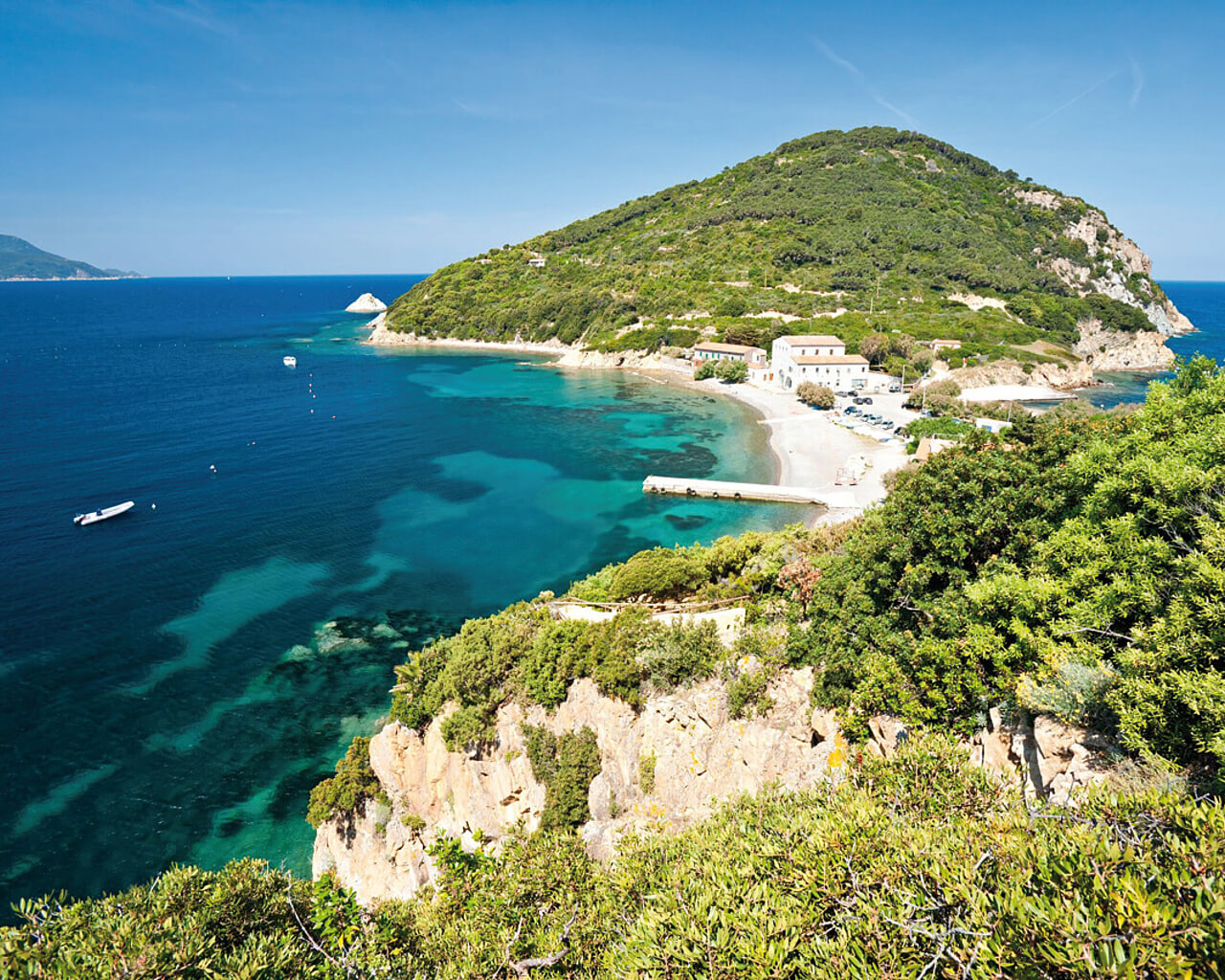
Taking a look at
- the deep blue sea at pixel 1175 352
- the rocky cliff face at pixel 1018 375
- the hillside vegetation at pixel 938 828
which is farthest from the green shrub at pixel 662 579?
the rocky cliff face at pixel 1018 375

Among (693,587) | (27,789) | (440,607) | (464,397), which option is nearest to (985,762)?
(693,587)

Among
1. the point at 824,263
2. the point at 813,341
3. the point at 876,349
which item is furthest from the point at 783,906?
the point at 824,263

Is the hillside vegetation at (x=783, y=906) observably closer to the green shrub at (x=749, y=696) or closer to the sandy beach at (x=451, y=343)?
the green shrub at (x=749, y=696)

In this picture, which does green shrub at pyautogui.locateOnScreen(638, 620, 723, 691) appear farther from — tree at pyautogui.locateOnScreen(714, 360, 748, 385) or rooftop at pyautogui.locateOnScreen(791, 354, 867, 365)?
tree at pyautogui.locateOnScreen(714, 360, 748, 385)

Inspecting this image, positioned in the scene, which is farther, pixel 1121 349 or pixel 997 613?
pixel 1121 349

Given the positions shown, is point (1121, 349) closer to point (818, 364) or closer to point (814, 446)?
point (818, 364)

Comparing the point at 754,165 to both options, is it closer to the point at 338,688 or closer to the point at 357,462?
the point at 357,462
